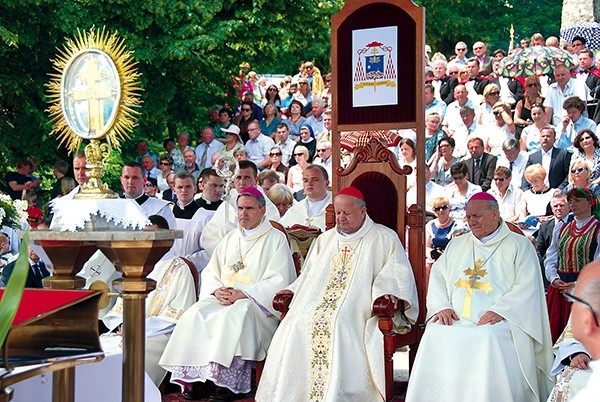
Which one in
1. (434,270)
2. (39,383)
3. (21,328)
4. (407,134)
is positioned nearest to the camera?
(21,328)

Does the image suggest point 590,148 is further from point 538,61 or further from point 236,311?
point 236,311

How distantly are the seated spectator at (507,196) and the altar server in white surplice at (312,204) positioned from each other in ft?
6.37

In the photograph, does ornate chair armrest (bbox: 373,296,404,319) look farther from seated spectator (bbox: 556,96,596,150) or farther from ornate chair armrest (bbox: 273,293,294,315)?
seated spectator (bbox: 556,96,596,150)

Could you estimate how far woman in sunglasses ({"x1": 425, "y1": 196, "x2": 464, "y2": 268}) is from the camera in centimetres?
1081

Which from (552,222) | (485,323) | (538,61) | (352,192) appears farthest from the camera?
(538,61)

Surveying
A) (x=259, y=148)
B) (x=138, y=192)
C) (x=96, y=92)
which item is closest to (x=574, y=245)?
(x=138, y=192)

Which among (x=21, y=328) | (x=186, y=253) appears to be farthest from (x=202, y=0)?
(x=21, y=328)

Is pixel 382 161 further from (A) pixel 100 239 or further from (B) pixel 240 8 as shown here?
(B) pixel 240 8

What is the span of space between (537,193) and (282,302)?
3.98 meters

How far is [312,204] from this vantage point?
1092cm

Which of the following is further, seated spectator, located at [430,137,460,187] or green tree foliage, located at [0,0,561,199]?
green tree foliage, located at [0,0,561,199]

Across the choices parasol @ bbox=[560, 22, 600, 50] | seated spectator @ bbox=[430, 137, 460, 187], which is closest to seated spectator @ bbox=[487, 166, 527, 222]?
seated spectator @ bbox=[430, 137, 460, 187]

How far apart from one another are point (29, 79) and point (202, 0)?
8.87 ft

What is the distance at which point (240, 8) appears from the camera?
52.3 feet
